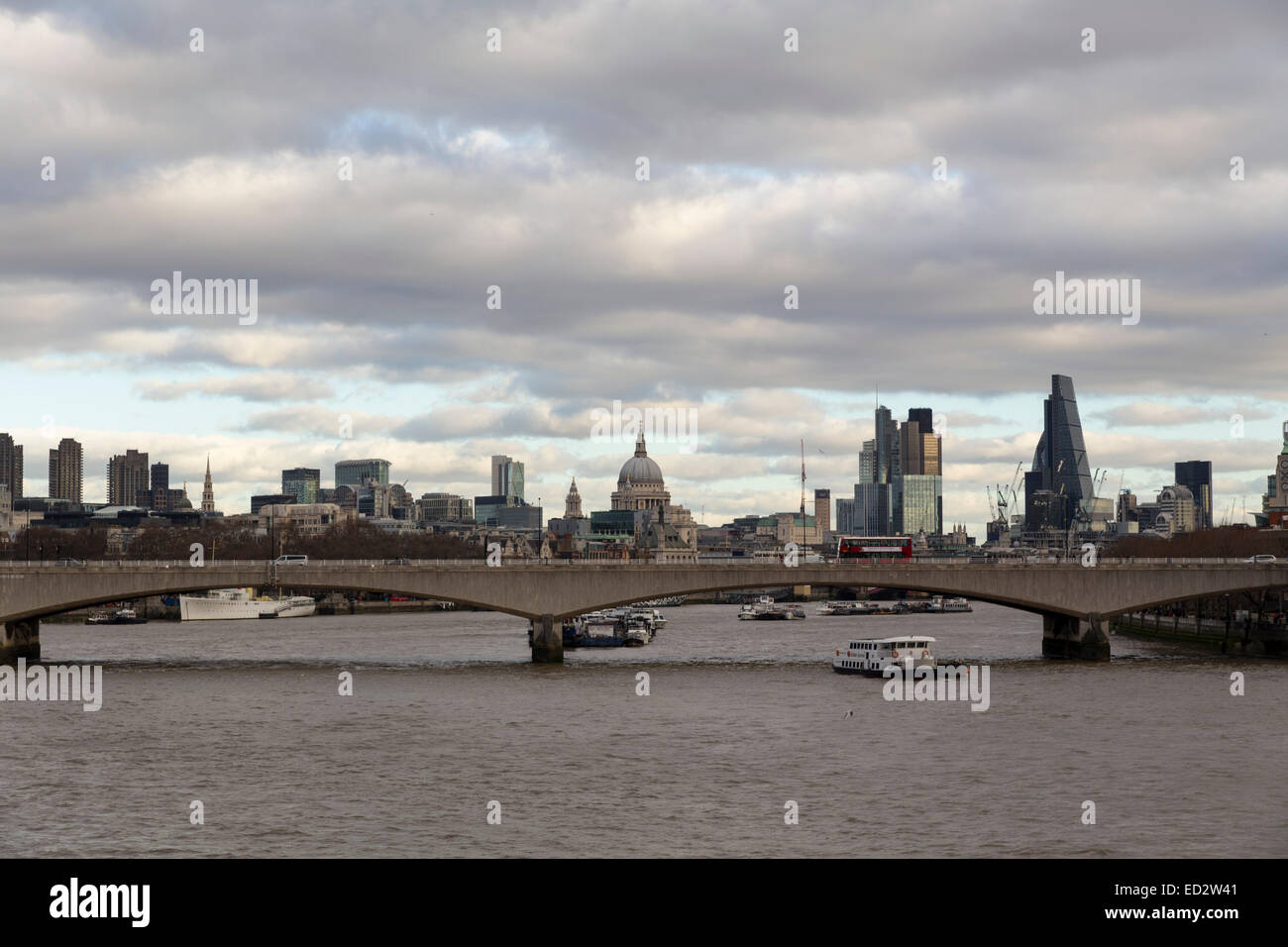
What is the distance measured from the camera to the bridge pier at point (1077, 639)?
88.1 metres

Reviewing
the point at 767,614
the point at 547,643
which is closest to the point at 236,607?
the point at 767,614

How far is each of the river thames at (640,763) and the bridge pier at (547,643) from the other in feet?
6.33

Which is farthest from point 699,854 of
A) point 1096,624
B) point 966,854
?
point 1096,624

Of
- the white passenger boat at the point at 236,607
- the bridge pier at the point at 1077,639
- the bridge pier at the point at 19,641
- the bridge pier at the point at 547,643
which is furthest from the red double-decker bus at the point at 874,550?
the white passenger boat at the point at 236,607

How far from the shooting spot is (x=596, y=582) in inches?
3423

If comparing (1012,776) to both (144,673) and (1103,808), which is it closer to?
(1103,808)

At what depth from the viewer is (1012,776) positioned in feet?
150

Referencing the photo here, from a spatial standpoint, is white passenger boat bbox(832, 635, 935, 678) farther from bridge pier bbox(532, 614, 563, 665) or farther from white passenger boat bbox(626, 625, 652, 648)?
white passenger boat bbox(626, 625, 652, 648)

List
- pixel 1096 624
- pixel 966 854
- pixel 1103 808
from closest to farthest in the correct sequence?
pixel 966 854 < pixel 1103 808 < pixel 1096 624

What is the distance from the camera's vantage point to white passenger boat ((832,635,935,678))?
7981cm

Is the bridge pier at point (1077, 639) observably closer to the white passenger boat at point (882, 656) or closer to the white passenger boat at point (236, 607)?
the white passenger boat at point (882, 656)

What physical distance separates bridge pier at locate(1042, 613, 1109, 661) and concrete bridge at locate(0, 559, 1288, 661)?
0.26ft

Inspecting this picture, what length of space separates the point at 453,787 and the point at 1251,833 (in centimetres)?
2138
